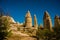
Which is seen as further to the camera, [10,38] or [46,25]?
[46,25]

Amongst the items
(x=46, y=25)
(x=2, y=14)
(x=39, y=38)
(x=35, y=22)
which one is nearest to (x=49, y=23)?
(x=46, y=25)

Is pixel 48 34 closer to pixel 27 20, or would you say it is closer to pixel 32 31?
pixel 32 31

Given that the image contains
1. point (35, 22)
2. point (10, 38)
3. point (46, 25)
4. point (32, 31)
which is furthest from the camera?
point (35, 22)

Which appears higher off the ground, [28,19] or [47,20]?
[28,19]

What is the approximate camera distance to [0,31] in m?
40.6

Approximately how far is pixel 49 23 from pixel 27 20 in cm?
1266

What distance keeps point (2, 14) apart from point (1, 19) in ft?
13.1

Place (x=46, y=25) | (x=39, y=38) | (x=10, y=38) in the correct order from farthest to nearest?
(x=46, y=25) → (x=39, y=38) → (x=10, y=38)

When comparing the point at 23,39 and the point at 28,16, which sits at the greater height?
the point at 28,16

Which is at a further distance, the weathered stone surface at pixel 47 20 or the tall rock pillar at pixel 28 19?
the tall rock pillar at pixel 28 19

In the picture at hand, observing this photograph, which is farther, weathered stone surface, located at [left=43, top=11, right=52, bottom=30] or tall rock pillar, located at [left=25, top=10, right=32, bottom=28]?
tall rock pillar, located at [left=25, top=10, right=32, bottom=28]

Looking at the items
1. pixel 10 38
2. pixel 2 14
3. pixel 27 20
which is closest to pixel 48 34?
pixel 10 38

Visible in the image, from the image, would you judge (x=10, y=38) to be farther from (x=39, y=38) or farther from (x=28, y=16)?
(x=28, y=16)

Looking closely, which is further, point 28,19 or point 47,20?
point 28,19
